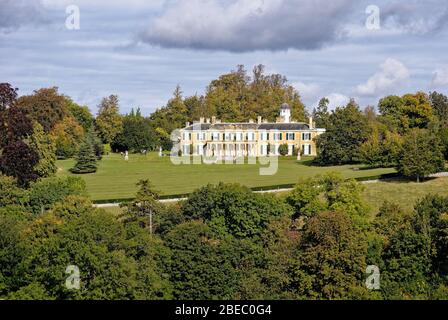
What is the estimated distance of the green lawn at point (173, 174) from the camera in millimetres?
58388

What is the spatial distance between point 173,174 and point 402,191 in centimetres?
2048

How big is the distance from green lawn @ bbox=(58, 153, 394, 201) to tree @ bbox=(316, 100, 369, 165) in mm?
1760

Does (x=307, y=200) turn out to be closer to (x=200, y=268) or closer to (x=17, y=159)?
(x=200, y=268)

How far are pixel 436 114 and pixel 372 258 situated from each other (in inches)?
2294

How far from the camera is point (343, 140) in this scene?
2906 inches

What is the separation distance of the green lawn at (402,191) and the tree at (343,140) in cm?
1566

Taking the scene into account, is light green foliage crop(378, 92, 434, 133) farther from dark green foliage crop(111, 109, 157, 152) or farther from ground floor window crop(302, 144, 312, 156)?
dark green foliage crop(111, 109, 157, 152)

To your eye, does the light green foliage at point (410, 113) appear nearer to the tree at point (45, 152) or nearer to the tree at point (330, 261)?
the tree at point (45, 152)

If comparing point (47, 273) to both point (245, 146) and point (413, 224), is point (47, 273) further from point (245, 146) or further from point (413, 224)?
point (245, 146)

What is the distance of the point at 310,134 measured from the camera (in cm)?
8975

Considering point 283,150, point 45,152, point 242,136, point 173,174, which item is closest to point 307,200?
point 173,174

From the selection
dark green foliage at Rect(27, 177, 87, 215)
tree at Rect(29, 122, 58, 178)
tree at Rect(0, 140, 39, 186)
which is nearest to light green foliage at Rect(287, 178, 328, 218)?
dark green foliage at Rect(27, 177, 87, 215)

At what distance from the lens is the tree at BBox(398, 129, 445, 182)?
5675 cm
